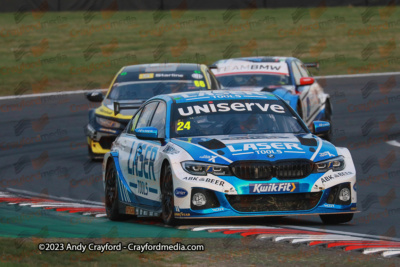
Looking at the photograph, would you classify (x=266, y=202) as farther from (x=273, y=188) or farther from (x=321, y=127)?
(x=321, y=127)

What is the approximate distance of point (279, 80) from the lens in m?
18.4

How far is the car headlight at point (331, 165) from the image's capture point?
8.93m

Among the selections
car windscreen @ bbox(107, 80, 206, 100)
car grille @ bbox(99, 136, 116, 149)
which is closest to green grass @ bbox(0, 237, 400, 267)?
car grille @ bbox(99, 136, 116, 149)

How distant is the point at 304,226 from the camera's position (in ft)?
29.0

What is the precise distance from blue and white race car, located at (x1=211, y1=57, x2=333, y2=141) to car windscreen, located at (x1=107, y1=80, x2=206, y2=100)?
1.56 meters

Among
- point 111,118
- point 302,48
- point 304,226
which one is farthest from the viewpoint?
point 302,48

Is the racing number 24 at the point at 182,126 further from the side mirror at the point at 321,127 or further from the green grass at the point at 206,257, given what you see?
the green grass at the point at 206,257

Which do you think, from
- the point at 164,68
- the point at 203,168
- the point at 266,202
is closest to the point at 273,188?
the point at 266,202

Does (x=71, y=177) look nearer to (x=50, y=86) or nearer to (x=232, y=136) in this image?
(x=232, y=136)

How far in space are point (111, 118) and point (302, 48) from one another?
61.2 feet

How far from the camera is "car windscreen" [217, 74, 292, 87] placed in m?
18.3

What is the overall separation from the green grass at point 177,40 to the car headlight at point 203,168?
19197 mm

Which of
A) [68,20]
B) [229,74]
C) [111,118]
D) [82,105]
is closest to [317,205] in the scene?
[111,118]

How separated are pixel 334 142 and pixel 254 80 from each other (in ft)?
6.14
